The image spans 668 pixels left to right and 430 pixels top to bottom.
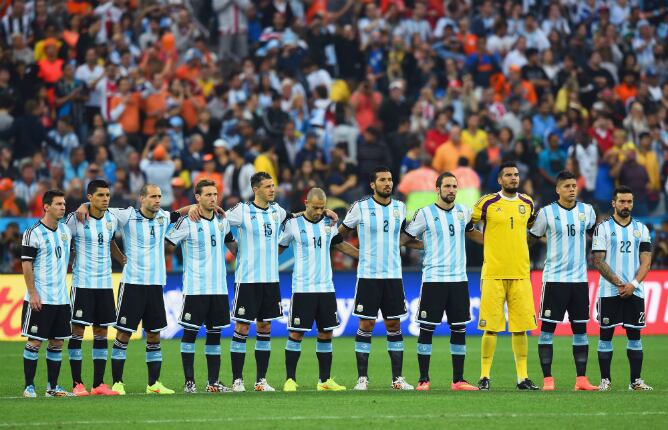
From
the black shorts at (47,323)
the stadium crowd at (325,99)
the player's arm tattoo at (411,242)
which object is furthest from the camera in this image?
the stadium crowd at (325,99)

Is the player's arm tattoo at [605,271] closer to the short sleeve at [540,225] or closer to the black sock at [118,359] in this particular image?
the short sleeve at [540,225]

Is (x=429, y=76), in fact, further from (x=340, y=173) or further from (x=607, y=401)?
(x=607, y=401)

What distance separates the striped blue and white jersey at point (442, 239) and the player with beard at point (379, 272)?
296mm

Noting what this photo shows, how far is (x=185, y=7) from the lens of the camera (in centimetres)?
3027

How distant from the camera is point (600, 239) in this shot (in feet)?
51.6

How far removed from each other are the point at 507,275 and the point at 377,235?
164 centimetres

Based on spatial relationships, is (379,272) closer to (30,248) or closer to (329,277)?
(329,277)

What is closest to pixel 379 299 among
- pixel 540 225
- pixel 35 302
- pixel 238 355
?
pixel 238 355

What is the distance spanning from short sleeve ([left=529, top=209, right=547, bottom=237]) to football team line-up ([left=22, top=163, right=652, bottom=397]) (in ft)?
0.06

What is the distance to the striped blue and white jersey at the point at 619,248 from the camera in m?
15.7

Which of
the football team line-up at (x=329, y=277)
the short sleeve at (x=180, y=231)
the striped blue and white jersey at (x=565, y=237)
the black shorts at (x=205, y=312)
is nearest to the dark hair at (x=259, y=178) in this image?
the football team line-up at (x=329, y=277)

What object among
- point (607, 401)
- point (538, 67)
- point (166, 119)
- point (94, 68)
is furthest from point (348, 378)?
point (538, 67)

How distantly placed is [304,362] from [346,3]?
44.0 feet

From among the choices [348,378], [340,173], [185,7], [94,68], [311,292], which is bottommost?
[348,378]
